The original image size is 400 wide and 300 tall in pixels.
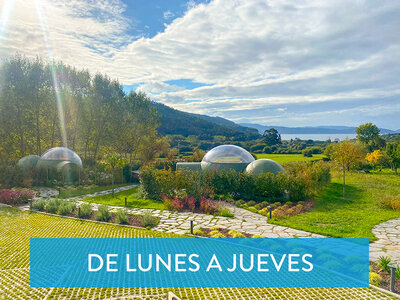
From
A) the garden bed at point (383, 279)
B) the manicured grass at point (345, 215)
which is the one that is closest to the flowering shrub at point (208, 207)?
the manicured grass at point (345, 215)

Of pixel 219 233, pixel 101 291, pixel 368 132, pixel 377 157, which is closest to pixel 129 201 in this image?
pixel 219 233

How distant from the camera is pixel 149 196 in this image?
46.0 feet

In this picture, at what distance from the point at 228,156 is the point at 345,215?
831 centimetres

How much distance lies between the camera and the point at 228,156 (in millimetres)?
17281

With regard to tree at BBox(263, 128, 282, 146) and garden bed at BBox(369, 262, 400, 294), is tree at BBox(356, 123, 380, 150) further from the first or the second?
garden bed at BBox(369, 262, 400, 294)

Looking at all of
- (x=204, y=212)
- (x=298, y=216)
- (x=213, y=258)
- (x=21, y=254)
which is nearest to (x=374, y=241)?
(x=298, y=216)

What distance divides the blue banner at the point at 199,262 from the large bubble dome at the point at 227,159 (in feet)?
30.9

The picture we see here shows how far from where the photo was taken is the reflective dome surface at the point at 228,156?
676 inches

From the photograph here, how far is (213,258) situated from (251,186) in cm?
763

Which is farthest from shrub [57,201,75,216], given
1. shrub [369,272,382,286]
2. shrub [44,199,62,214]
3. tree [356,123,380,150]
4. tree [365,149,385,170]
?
tree [356,123,380,150]

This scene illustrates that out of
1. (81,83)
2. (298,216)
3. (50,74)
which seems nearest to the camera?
(298,216)

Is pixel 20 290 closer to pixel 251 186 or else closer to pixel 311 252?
pixel 311 252

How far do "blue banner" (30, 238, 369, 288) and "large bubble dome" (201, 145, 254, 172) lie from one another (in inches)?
371

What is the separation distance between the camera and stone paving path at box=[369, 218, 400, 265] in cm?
650
